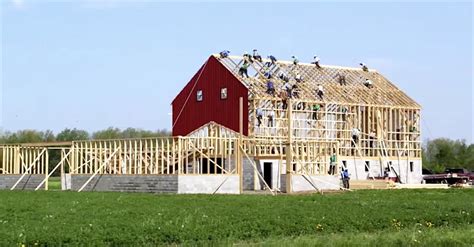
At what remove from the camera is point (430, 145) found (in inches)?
3873

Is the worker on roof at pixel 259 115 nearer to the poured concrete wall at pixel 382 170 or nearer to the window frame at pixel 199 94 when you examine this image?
the poured concrete wall at pixel 382 170

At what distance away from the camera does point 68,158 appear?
49375 mm

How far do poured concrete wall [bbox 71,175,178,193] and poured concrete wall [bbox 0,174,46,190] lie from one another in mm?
2694

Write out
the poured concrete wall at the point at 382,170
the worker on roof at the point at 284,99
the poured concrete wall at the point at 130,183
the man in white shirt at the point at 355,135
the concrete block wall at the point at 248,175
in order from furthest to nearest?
the man in white shirt at the point at 355,135 → the poured concrete wall at the point at 382,170 → the worker on roof at the point at 284,99 → the concrete block wall at the point at 248,175 → the poured concrete wall at the point at 130,183

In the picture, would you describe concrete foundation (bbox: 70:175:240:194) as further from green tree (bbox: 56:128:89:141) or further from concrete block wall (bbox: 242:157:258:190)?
green tree (bbox: 56:128:89:141)

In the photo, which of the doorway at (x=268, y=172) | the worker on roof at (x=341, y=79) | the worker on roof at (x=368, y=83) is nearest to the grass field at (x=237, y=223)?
the doorway at (x=268, y=172)

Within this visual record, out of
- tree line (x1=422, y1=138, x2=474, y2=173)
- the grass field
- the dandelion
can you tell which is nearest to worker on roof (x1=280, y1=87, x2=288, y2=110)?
the grass field

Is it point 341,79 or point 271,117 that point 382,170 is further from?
point 271,117

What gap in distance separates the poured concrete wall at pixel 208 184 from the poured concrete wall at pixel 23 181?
11.6 m

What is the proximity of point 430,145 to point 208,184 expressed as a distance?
204 ft

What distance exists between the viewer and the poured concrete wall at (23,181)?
48.7 metres

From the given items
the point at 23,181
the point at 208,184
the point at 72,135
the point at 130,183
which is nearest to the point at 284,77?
the point at 208,184

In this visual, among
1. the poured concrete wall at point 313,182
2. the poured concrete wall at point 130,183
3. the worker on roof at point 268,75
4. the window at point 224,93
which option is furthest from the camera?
the worker on roof at point 268,75

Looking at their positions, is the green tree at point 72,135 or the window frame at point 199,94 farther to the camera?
the green tree at point 72,135
